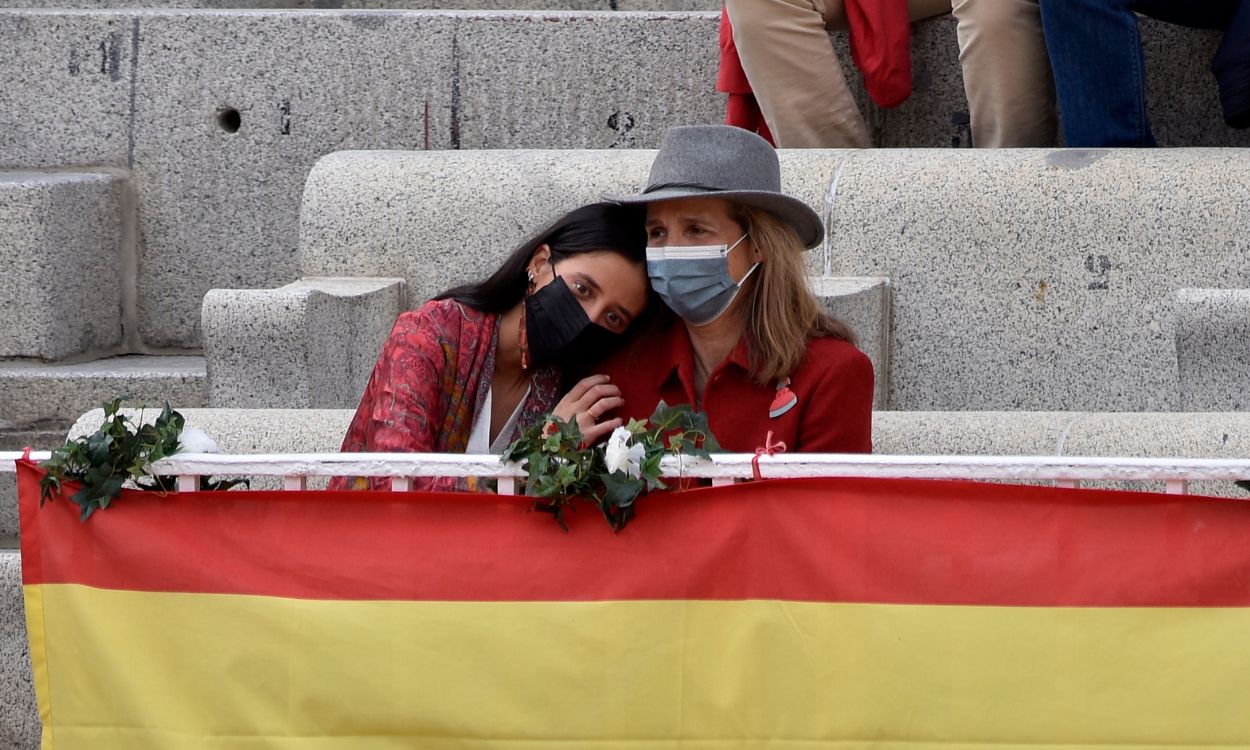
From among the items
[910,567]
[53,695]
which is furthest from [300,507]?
[910,567]

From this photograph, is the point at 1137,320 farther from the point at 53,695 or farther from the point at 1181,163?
the point at 53,695

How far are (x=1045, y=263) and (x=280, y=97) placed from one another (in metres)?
2.73

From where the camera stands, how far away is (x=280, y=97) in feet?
18.2

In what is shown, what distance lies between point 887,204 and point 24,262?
2.70 meters

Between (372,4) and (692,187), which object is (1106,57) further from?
(372,4)

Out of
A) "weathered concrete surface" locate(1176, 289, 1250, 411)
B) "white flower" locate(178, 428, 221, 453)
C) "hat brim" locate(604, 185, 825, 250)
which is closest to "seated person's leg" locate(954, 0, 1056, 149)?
"weathered concrete surface" locate(1176, 289, 1250, 411)

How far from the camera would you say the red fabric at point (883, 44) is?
4.98 m

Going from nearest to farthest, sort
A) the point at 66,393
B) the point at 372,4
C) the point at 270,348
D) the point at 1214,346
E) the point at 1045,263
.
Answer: the point at 1214,346
the point at 270,348
the point at 1045,263
the point at 66,393
the point at 372,4

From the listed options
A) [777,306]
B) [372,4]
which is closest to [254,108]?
[372,4]

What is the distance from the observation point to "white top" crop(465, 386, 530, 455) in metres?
3.27

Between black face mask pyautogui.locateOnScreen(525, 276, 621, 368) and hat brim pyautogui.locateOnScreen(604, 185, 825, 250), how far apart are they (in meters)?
0.23

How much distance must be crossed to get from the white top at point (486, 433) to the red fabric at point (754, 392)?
0.23 m

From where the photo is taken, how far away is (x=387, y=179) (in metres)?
4.78

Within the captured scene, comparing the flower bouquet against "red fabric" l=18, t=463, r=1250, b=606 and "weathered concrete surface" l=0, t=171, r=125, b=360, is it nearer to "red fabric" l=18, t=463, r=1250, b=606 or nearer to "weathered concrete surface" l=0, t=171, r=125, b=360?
"red fabric" l=18, t=463, r=1250, b=606
